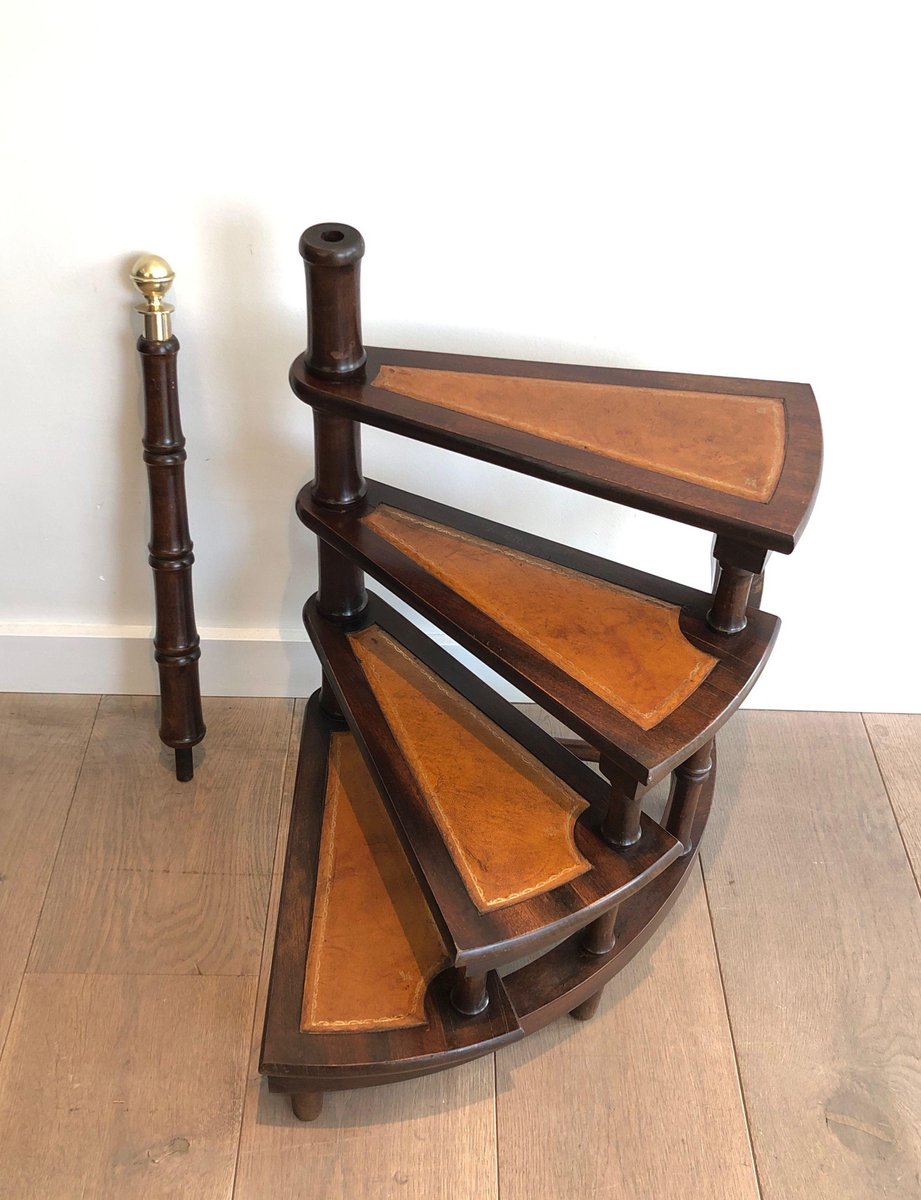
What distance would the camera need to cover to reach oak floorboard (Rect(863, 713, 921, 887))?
1.42 metres

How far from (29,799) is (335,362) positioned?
2.30ft

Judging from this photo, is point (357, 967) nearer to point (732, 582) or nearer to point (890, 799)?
point (732, 582)

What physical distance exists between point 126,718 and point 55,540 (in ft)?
0.84

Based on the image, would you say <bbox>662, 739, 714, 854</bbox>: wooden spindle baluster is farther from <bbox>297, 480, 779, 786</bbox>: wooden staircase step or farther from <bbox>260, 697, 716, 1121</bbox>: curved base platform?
<bbox>297, 480, 779, 786</bbox>: wooden staircase step

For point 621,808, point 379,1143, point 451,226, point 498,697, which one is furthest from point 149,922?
point 451,226

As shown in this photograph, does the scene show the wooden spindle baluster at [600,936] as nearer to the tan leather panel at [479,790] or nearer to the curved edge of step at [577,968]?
the curved edge of step at [577,968]

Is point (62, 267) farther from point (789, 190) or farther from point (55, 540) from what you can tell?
point (789, 190)

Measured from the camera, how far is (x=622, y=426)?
106 cm

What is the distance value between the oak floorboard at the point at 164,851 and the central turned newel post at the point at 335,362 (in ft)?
0.97

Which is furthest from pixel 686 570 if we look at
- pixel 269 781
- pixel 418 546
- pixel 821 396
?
pixel 269 781

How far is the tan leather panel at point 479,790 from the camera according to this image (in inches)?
39.8

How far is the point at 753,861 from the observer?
53.9 inches

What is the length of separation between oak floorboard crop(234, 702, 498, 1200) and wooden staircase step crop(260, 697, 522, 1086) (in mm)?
107

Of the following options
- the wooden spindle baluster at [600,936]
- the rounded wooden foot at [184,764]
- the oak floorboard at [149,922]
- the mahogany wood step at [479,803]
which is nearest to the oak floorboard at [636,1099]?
the wooden spindle baluster at [600,936]
